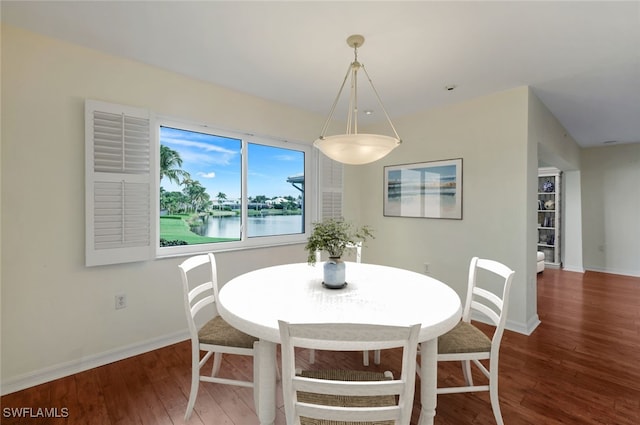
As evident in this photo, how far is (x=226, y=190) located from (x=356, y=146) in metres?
1.76

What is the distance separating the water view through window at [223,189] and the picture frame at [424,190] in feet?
3.98

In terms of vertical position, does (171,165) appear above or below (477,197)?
above

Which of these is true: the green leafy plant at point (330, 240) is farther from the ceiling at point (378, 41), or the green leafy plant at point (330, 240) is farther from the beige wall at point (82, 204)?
the beige wall at point (82, 204)

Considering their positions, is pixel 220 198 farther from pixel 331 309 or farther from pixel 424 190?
pixel 424 190

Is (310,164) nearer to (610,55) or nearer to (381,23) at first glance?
(381,23)

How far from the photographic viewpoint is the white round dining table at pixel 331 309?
1.32m

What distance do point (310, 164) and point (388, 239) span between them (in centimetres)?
145

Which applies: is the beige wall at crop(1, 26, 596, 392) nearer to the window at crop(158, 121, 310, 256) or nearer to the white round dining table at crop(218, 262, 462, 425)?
the window at crop(158, 121, 310, 256)

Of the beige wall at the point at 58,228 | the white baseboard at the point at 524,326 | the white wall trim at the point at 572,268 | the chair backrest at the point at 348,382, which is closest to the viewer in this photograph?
the chair backrest at the point at 348,382

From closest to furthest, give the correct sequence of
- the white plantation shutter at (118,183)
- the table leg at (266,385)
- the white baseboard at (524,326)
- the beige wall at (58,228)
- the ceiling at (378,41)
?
the table leg at (266,385) → the ceiling at (378,41) → the beige wall at (58,228) → the white plantation shutter at (118,183) → the white baseboard at (524,326)

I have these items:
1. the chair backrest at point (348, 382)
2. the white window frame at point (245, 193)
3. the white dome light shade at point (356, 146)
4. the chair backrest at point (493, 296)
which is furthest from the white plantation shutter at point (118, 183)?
the chair backrest at point (493, 296)

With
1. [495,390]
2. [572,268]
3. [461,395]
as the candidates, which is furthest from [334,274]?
[572,268]

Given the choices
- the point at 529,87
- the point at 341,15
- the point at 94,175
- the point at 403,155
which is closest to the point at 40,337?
the point at 94,175

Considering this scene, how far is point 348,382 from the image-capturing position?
1012 mm
